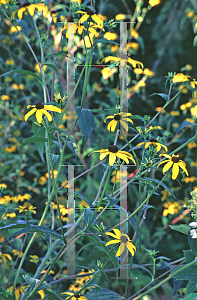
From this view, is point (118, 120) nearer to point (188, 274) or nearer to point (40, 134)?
point (40, 134)

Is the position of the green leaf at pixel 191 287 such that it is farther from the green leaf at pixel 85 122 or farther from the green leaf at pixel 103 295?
the green leaf at pixel 85 122

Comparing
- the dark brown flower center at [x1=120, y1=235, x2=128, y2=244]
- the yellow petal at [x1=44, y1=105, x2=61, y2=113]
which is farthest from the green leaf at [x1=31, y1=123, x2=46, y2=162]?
the dark brown flower center at [x1=120, y1=235, x2=128, y2=244]

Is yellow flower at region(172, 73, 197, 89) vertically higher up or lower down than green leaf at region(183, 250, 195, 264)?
higher up

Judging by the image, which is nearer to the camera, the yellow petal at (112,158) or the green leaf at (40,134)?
the yellow petal at (112,158)

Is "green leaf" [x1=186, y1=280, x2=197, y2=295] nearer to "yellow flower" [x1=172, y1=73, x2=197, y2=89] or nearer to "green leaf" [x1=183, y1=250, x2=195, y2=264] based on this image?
"green leaf" [x1=183, y1=250, x2=195, y2=264]

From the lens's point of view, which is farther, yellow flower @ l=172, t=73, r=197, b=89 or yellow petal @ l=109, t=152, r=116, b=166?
yellow flower @ l=172, t=73, r=197, b=89

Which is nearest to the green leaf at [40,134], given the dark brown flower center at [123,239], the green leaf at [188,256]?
the dark brown flower center at [123,239]

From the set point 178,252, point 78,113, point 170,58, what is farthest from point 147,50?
point 78,113

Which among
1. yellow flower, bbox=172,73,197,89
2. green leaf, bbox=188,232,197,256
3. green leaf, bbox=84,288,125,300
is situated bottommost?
green leaf, bbox=84,288,125,300

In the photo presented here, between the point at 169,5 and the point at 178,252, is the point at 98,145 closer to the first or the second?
the point at 178,252

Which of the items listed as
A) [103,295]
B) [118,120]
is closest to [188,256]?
[103,295]

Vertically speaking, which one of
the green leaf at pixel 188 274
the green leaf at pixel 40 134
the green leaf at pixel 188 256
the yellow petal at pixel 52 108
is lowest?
the green leaf at pixel 188 274

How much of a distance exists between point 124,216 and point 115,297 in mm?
140

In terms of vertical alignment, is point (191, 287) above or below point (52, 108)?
below
